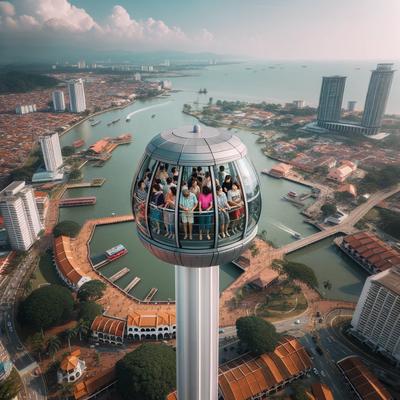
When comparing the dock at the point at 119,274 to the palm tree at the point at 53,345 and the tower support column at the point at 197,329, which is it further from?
the tower support column at the point at 197,329

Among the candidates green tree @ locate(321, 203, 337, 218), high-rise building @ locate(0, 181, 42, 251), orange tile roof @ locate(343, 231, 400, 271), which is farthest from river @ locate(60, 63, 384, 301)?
high-rise building @ locate(0, 181, 42, 251)

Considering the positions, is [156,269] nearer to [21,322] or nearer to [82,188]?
[21,322]

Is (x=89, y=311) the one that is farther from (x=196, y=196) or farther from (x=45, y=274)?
(x=196, y=196)

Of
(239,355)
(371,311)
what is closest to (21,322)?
(239,355)

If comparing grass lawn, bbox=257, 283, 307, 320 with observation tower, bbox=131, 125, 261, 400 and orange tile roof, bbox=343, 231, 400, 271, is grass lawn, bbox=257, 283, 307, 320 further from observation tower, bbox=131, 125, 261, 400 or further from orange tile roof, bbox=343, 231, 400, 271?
observation tower, bbox=131, 125, 261, 400

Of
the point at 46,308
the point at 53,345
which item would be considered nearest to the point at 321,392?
the point at 53,345

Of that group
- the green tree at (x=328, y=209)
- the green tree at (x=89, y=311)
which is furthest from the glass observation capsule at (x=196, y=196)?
the green tree at (x=328, y=209)
